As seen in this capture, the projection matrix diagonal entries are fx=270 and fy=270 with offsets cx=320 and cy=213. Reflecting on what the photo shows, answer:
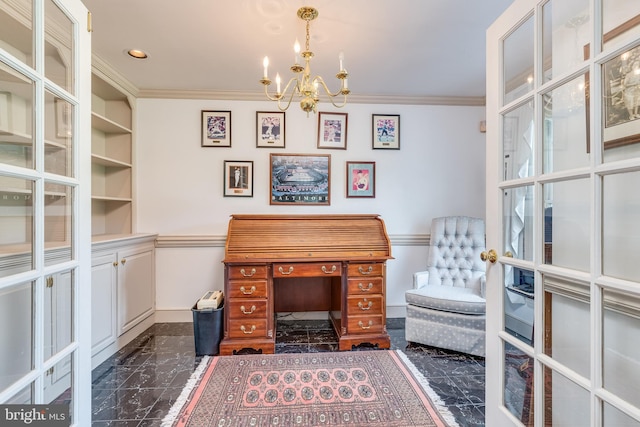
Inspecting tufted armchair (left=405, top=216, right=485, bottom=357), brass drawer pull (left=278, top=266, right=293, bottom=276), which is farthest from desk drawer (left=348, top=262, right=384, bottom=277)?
brass drawer pull (left=278, top=266, right=293, bottom=276)

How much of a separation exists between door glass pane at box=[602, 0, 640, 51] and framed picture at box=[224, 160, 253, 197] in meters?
2.64

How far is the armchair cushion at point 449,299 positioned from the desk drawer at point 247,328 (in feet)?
4.26

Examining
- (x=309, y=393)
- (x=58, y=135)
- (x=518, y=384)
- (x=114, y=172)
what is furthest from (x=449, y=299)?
(x=114, y=172)

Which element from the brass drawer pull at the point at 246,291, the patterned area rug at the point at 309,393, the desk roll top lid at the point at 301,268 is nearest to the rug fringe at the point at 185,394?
the patterned area rug at the point at 309,393

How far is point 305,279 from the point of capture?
9.43ft

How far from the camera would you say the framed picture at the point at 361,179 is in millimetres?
2998

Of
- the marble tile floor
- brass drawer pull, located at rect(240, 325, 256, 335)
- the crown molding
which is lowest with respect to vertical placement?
the marble tile floor

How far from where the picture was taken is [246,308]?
226 centimetres

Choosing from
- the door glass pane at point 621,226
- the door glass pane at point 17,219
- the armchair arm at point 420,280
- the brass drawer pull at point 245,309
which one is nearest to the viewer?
the door glass pane at point 621,226

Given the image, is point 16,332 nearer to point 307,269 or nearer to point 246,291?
point 246,291

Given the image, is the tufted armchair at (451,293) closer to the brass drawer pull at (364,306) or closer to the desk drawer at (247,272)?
the brass drawer pull at (364,306)

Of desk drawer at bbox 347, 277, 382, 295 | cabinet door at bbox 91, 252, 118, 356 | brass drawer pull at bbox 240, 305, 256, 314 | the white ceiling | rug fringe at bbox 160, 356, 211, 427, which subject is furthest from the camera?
desk drawer at bbox 347, 277, 382, 295

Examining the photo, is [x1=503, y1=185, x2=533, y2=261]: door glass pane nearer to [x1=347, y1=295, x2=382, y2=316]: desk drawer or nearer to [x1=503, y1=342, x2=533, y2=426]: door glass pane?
[x1=503, y1=342, x2=533, y2=426]: door glass pane

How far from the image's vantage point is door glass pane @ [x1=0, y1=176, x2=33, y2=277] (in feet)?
2.69
